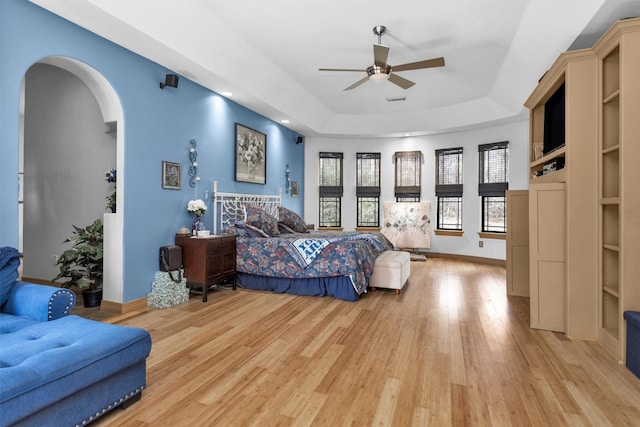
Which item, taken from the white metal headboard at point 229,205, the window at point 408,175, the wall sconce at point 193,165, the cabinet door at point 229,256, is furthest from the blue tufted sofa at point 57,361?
the window at point 408,175

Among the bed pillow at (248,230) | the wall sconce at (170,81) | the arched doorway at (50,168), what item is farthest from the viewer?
the bed pillow at (248,230)

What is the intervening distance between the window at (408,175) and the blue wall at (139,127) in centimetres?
414

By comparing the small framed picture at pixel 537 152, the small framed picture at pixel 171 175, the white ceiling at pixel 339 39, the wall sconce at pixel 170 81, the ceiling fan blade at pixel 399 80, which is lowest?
the small framed picture at pixel 171 175

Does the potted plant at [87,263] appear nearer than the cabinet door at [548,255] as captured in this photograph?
No

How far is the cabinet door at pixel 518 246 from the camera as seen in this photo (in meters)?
4.38

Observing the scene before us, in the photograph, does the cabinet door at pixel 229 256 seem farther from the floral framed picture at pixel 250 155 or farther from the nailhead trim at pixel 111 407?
the nailhead trim at pixel 111 407

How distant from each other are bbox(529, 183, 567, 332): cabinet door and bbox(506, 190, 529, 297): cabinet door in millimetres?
1294

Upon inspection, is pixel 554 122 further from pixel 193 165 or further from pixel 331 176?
pixel 331 176

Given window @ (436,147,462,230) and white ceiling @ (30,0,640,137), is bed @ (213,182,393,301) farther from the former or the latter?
window @ (436,147,462,230)

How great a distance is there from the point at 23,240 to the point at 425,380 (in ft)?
17.6

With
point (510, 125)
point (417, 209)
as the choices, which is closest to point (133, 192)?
point (417, 209)

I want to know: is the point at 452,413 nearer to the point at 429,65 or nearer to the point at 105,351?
the point at 105,351

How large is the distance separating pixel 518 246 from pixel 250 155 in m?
4.37

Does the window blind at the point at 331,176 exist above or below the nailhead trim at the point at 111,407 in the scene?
above
